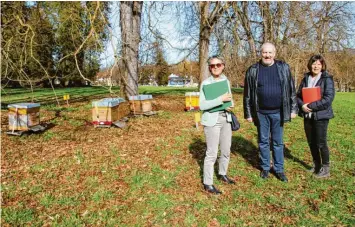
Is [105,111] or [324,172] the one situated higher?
[105,111]

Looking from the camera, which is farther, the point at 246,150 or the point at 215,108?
the point at 246,150

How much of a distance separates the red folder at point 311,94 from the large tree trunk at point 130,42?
7.13 meters

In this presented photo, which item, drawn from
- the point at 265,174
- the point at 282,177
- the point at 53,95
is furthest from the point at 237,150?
the point at 53,95

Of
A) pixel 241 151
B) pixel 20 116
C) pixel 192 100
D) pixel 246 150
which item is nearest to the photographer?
pixel 241 151

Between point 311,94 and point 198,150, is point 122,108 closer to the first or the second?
point 198,150

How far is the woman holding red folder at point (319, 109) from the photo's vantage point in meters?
4.48

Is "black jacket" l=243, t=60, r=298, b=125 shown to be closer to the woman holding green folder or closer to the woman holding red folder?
the woman holding red folder

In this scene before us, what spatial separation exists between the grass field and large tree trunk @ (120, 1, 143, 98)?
381 centimetres

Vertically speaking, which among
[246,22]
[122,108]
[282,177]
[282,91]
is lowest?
[282,177]

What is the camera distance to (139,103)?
32.9ft

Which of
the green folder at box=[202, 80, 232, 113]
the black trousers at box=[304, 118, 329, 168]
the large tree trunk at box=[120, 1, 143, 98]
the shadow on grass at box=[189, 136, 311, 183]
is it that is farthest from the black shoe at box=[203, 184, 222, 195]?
the large tree trunk at box=[120, 1, 143, 98]

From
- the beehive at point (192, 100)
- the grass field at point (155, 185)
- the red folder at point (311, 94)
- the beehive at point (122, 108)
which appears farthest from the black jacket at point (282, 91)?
the beehive at point (192, 100)

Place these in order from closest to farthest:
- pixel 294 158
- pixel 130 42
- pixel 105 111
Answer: pixel 294 158 < pixel 105 111 < pixel 130 42

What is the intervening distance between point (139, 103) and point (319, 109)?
21.6 ft
